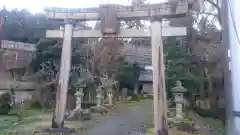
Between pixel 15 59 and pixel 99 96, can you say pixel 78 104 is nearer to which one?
pixel 99 96

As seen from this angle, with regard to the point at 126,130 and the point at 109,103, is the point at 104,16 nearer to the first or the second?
the point at 109,103

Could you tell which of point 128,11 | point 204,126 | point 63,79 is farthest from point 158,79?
point 63,79

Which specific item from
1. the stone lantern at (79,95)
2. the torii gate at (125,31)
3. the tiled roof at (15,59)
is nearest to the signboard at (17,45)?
the tiled roof at (15,59)

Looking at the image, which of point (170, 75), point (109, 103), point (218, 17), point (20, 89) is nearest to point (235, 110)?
point (170, 75)

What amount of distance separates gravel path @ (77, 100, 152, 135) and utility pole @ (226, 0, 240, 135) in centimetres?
63

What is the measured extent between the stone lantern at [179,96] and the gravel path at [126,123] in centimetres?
22

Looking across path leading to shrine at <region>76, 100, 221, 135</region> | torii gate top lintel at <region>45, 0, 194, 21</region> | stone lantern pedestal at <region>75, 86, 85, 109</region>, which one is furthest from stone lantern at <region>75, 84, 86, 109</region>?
torii gate top lintel at <region>45, 0, 194, 21</region>

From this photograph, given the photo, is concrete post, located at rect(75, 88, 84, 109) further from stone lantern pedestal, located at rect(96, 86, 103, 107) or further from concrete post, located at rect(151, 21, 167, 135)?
concrete post, located at rect(151, 21, 167, 135)

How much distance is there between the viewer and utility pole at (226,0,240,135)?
6.76 feet

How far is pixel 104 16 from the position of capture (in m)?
2.44

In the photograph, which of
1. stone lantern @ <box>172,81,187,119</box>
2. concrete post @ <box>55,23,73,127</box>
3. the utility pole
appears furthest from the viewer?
concrete post @ <box>55,23,73,127</box>

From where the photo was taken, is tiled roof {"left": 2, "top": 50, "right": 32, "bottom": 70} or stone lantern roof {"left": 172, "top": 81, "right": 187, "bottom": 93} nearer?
stone lantern roof {"left": 172, "top": 81, "right": 187, "bottom": 93}

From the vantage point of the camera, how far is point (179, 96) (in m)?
2.27

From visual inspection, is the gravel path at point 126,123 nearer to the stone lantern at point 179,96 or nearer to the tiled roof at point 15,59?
→ the stone lantern at point 179,96
